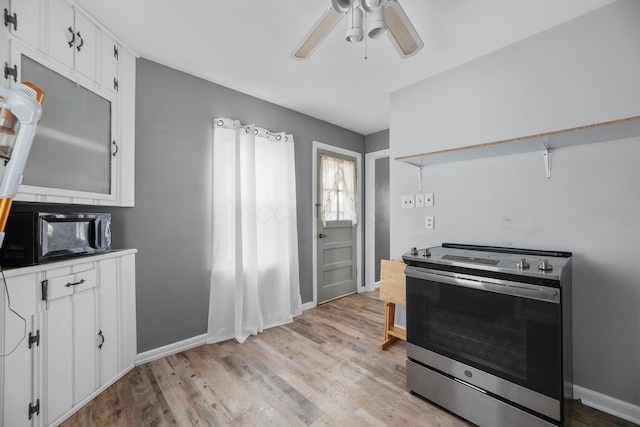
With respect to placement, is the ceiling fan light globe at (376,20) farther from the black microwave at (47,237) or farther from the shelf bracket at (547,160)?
the black microwave at (47,237)

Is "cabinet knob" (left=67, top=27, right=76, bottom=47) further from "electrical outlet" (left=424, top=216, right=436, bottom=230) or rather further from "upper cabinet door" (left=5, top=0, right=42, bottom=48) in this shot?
"electrical outlet" (left=424, top=216, right=436, bottom=230)

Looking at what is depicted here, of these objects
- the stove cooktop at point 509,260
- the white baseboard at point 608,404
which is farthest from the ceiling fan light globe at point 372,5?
the white baseboard at point 608,404

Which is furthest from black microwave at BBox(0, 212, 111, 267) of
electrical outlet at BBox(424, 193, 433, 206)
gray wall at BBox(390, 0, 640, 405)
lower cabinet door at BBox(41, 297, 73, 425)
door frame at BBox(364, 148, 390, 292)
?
door frame at BBox(364, 148, 390, 292)

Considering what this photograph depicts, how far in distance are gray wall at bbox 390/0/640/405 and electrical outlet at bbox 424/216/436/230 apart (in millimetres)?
110

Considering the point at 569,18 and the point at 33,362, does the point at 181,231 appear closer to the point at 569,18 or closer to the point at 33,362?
the point at 33,362

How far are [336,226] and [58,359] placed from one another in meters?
2.99

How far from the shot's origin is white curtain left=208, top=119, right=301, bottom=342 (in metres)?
2.60

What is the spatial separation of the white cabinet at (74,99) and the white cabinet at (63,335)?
44cm

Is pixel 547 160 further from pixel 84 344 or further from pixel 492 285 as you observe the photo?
pixel 84 344

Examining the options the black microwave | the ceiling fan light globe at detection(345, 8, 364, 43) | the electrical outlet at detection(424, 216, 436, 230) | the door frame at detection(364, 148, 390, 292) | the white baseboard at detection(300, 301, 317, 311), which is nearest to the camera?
the ceiling fan light globe at detection(345, 8, 364, 43)

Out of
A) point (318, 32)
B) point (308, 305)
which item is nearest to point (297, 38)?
point (318, 32)

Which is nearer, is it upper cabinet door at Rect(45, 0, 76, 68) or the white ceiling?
upper cabinet door at Rect(45, 0, 76, 68)

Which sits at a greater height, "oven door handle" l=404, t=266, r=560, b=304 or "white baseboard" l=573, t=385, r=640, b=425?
"oven door handle" l=404, t=266, r=560, b=304

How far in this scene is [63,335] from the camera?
5.14ft
